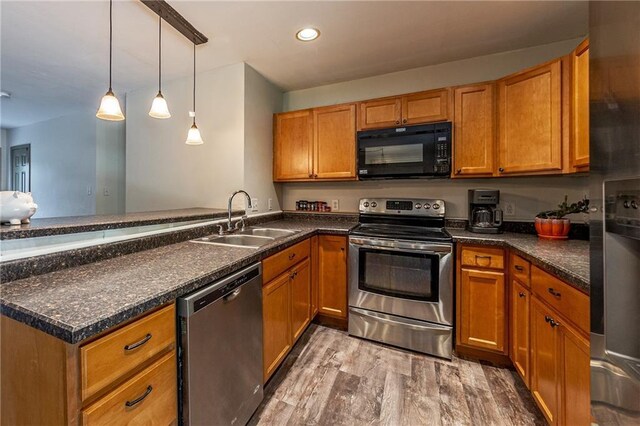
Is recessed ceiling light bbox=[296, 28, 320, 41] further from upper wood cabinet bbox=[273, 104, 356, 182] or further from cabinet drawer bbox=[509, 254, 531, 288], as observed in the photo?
cabinet drawer bbox=[509, 254, 531, 288]

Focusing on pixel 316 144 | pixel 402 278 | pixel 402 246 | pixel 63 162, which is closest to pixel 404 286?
pixel 402 278

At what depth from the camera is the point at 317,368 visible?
5.97 ft

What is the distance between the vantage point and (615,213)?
52cm

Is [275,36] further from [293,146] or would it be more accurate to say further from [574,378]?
[574,378]

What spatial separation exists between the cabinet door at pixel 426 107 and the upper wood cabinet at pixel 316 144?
507 millimetres

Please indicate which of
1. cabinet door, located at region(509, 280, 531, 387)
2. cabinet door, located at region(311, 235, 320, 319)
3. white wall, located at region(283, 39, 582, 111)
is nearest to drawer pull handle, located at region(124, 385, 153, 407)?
cabinet door, located at region(311, 235, 320, 319)

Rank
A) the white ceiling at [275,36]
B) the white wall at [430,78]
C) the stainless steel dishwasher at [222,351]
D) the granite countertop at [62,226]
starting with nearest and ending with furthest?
1. the stainless steel dishwasher at [222,351]
2. the granite countertop at [62,226]
3. the white ceiling at [275,36]
4. the white wall at [430,78]

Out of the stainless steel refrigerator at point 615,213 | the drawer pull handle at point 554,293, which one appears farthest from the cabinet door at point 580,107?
the stainless steel refrigerator at point 615,213

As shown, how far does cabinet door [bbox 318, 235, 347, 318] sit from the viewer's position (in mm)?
2258

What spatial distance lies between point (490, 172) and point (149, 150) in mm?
3440

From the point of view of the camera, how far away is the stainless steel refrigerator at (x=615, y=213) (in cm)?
48

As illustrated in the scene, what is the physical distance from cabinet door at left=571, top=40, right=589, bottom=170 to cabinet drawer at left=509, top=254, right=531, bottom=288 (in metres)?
Answer: 0.72

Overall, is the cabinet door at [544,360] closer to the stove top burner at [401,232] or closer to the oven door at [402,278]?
the oven door at [402,278]

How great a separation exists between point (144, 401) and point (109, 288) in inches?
15.7
